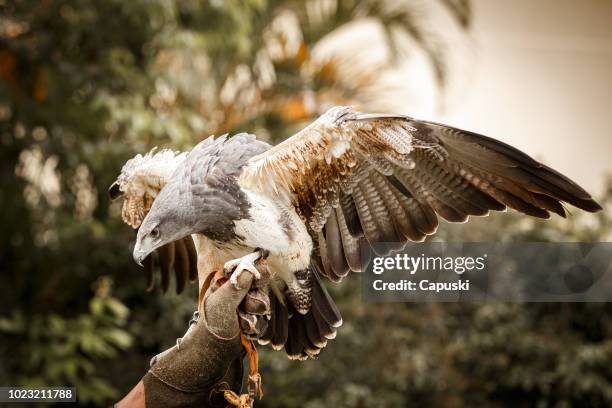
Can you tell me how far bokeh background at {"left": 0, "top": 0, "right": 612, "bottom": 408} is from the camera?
14.2 feet

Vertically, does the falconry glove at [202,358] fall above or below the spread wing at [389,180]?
below

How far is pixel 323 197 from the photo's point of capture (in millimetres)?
2014

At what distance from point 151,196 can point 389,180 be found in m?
0.70

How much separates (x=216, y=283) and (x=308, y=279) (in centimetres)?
33

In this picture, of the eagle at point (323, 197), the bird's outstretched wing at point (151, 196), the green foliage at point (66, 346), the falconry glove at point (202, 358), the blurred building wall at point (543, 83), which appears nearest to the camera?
the falconry glove at point (202, 358)

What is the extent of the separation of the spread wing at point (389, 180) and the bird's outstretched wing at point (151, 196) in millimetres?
381

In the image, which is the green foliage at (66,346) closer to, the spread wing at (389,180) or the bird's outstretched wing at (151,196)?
the bird's outstretched wing at (151,196)

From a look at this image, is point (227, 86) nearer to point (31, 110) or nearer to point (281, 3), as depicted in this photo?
point (281, 3)

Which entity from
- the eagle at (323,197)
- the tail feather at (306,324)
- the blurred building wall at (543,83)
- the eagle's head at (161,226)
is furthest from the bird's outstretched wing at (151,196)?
the blurred building wall at (543,83)

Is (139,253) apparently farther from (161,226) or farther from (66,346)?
(66,346)

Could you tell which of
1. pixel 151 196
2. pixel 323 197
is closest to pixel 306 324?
pixel 323 197

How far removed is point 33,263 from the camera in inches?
183

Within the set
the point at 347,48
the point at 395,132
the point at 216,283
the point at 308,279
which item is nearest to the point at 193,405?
the point at 216,283

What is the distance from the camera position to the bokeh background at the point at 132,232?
4.34 metres
